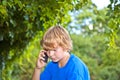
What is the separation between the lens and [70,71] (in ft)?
10.2

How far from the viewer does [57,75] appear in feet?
10.6

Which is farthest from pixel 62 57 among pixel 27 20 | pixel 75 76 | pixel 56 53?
pixel 27 20

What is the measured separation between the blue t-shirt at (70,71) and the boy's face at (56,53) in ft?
0.30

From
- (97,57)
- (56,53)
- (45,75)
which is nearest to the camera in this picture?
(56,53)

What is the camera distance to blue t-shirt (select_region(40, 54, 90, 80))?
3072 millimetres

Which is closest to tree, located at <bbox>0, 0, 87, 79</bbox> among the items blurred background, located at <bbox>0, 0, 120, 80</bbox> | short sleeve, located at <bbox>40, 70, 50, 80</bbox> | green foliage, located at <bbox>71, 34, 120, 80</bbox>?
blurred background, located at <bbox>0, 0, 120, 80</bbox>

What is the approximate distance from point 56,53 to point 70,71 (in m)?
0.17

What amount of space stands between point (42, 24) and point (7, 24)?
58 centimetres

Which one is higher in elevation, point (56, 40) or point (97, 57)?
point (56, 40)

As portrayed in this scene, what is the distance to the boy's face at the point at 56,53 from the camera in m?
3.14

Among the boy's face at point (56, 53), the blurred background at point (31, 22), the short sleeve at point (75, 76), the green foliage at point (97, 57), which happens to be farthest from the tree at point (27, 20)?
the green foliage at point (97, 57)

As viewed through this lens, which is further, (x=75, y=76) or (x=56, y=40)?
(x=56, y=40)

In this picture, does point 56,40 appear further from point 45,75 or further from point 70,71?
point 45,75

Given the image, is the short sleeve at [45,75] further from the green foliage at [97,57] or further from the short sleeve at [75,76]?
the green foliage at [97,57]
